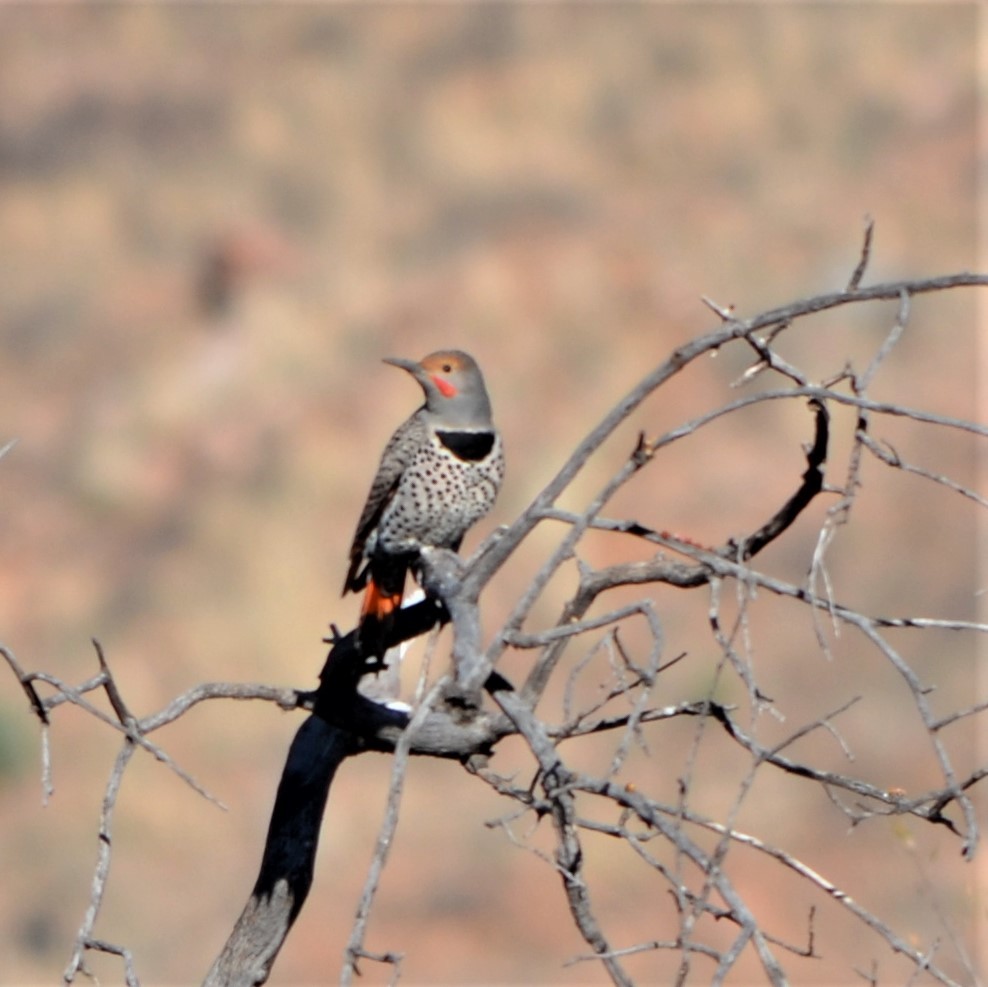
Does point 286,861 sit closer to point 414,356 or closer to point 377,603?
point 377,603

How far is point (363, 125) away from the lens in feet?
75.5

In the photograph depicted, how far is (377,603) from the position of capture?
4.52m

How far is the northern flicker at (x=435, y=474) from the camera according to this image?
491 cm

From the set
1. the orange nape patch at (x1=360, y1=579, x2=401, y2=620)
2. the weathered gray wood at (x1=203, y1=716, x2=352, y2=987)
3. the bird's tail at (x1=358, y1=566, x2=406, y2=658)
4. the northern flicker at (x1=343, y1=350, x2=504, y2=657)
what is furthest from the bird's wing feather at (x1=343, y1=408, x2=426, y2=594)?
the weathered gray wood at (x1=203, y1=716, x2=352, y2=987)

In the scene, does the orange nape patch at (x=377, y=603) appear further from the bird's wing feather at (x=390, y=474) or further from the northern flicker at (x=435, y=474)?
the bird's wing feather at (x=390, y=474)

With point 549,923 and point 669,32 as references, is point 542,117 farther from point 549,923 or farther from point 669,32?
point 549,923

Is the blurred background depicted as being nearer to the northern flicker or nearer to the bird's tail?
the northern flicker

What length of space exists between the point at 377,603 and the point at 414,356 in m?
12.0

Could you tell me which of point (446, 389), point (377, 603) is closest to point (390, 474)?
point (446, 389)

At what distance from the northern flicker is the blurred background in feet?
8.51

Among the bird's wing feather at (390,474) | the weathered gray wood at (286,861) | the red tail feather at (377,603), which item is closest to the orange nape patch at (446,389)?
the bird's wing feather at (390,474)

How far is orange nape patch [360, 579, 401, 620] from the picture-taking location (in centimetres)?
447

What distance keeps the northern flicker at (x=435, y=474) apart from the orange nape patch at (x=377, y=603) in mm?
146

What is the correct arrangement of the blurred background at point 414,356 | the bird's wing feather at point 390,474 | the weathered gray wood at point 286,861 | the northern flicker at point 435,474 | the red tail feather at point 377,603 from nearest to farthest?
the weathered gray wood at point 286,861
the red tail feather at point 377,603
the northern flicker at point 435,474
the bird's wing feather at point 390,474
the blurred background at point 414,356
